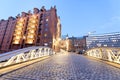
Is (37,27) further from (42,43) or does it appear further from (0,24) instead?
(0,24)

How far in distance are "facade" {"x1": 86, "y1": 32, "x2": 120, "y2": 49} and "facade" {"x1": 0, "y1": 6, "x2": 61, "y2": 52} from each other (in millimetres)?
63850

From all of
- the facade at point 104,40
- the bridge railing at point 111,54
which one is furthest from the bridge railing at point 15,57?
the facade at point 104,40

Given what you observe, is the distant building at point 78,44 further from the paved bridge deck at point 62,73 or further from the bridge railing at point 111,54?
the paved bridge deck at point 62,73

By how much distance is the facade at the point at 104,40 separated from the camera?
109125 millimetres

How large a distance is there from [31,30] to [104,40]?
3307 inches

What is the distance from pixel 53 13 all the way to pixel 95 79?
4657 centimetres

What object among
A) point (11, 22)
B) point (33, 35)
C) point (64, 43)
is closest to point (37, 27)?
point (33, 35)

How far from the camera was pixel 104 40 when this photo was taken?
114 metres

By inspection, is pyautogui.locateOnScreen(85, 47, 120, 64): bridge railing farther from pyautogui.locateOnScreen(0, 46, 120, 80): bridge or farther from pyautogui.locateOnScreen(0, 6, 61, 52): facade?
pyautogui.locateOnScreen(0, 6, 61, 52): facade

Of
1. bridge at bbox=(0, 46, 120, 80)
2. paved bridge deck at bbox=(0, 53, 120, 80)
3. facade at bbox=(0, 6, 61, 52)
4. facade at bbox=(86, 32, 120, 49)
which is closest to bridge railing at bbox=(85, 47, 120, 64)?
bridge at bbox=(0, 46, 120, 80)

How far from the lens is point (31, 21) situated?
174 feet

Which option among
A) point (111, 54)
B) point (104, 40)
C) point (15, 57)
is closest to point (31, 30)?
point (111, 54)

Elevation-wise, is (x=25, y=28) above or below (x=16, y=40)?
above

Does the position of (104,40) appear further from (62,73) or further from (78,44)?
(62,73)
